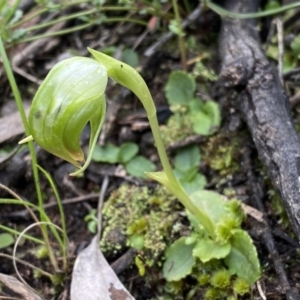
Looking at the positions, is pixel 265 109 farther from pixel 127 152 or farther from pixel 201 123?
pixel 127 152

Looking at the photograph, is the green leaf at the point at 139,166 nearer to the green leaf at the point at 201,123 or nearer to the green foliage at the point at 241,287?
the green leaf at the point at 201,123

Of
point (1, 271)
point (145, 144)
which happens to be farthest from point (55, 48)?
point (1, 271)

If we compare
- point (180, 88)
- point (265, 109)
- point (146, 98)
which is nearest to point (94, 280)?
point (146, 98)

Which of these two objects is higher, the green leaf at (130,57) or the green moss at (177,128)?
the green leaf at (130,57)

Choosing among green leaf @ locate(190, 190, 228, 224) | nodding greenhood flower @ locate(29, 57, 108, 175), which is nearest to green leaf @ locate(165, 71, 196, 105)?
green leaf @ locate(190, 190, 228, 224)

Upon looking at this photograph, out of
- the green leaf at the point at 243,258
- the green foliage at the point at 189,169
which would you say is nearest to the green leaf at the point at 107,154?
the green foliage at the point at 189,169
